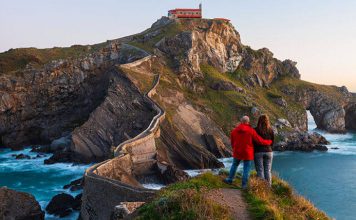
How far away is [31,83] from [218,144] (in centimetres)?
4033

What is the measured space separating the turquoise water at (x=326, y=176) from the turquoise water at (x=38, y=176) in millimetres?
28720

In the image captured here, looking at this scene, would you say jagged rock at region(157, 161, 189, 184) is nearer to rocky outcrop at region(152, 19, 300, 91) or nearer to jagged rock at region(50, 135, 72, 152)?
jagged rock at region(50, 135, 72, 152)

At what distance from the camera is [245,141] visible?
15312 mm

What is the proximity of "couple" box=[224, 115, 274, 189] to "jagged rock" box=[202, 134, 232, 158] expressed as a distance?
49.8m

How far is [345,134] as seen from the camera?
102m

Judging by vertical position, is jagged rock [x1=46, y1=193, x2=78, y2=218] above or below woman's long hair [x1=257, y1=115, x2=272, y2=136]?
below

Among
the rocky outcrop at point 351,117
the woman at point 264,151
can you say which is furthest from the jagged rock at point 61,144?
the rocky outcrop at point 351,117

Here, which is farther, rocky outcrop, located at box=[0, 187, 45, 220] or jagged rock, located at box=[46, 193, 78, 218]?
jagged rock, located at box=[46, 193, 78, 218]

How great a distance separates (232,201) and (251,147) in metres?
2.99

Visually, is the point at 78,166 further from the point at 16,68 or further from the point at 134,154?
the point at 16,68

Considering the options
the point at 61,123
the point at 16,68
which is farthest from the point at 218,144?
the point at 16,68

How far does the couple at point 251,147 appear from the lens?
15.3 meters

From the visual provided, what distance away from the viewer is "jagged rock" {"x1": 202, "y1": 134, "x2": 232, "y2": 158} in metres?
65.7

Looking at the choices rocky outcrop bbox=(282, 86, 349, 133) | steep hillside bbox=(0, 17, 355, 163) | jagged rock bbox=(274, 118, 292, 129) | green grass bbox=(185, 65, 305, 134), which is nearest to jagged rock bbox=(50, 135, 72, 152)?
steep hillside bbox=(0, 17, 355, 163)
